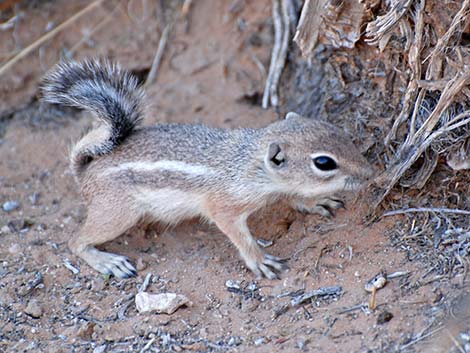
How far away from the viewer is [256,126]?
6.35 meters

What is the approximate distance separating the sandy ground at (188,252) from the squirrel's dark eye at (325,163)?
51 centimetres

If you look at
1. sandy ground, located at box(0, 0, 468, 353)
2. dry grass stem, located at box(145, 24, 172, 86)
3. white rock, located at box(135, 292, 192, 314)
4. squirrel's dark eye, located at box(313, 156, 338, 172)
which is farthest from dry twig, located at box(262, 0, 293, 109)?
white rock, located at box(135, 292, 192, 314)

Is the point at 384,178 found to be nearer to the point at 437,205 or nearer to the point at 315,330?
the point at 437,205

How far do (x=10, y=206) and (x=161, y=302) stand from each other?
6.26 feet

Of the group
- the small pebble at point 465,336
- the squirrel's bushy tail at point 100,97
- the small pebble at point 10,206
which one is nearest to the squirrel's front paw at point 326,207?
the squirrel's bushy tail at point 100,97

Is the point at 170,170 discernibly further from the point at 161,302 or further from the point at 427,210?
the point at 427,210

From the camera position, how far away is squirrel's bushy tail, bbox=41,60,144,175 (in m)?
5.32

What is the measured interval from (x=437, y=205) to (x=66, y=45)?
4159mm

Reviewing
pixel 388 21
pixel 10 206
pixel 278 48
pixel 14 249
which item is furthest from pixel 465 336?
pixel 10 206

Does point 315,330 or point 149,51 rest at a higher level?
point 149,51

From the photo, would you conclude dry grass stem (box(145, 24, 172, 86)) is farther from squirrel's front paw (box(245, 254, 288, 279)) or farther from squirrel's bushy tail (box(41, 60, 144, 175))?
squirrel's front paw (box(245, 254, 288, 279))

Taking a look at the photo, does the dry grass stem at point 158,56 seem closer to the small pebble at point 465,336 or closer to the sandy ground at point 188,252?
the sandy ground at point 188,252

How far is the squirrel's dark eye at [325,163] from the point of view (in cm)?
486

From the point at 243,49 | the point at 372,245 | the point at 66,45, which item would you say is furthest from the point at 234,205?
the point at 66,45
